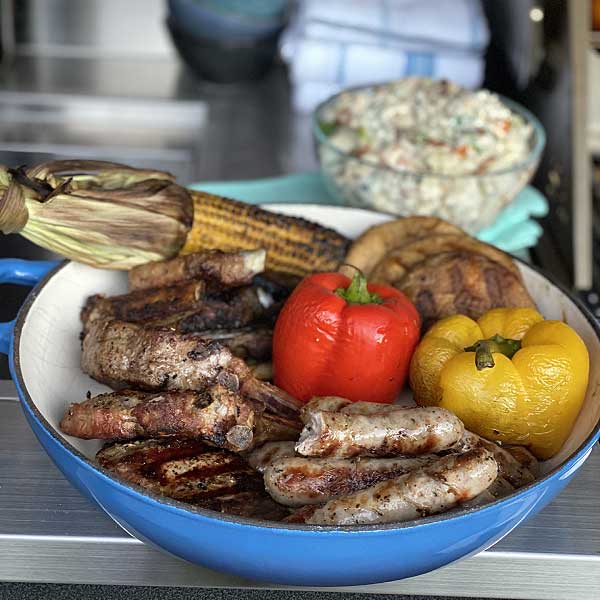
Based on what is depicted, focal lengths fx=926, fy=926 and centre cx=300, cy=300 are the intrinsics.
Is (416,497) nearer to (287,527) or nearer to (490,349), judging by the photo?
(287,527)

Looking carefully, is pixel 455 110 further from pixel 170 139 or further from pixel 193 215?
pixel 170 139

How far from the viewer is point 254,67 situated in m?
2.83

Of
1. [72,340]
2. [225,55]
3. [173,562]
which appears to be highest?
[225,55]

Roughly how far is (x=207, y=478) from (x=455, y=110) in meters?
1.15

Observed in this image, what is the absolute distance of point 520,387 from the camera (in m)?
1.11

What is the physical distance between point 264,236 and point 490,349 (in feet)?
1.53

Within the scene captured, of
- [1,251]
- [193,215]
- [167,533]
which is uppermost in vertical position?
[193,215]

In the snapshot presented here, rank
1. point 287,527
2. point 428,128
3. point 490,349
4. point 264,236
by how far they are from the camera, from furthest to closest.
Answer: point 428,128 → point 264,236 → point 490,349 → point 287,527

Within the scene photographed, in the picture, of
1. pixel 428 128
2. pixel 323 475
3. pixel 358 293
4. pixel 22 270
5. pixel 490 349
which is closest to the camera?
pixel 323 475

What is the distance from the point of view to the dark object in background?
2.71 metres

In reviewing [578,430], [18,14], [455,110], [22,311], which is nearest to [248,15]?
[18,14]

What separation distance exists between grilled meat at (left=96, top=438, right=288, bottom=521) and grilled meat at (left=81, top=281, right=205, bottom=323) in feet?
0.85

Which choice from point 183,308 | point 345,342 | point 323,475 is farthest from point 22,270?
point 323,475

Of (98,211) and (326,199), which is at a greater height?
(98,211)
